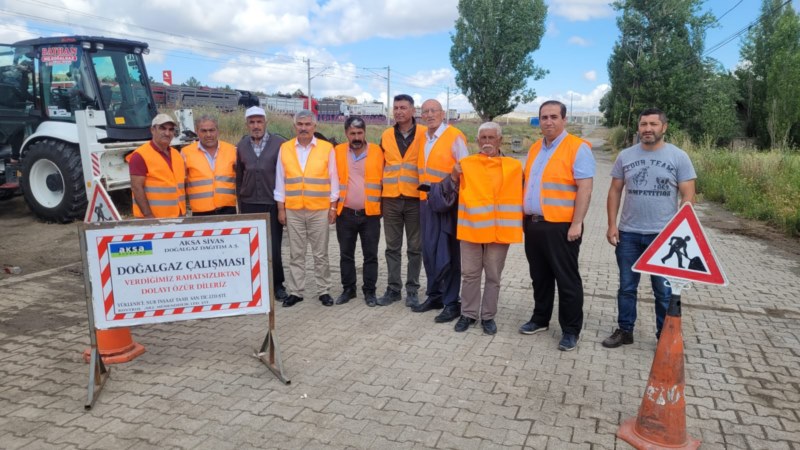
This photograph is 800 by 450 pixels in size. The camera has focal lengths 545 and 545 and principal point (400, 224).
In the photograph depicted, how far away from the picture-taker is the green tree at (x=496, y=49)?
36219 mm

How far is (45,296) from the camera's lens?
19.0 ft

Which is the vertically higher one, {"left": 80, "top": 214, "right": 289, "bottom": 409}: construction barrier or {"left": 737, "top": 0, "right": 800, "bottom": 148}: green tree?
{"left": 737, "top": 0, "right": 800, "bottom": 148}: green tree

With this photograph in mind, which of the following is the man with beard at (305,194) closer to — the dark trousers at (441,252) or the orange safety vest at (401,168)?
the orange safety vest at (401,168)

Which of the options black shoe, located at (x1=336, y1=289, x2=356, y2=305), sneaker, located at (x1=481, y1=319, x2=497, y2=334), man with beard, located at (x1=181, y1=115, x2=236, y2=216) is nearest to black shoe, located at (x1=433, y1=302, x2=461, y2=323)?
sneaker, located at (x1=481, y1=319, x2=497, y2=334)

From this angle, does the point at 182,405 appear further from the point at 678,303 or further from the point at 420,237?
the point at 678,303

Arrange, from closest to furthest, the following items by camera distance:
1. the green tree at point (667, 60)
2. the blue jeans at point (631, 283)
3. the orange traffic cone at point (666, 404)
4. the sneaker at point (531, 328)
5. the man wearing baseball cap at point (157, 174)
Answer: the orange traffic cone at point (666, 404) < the blue jeans at point (631, 283) < the man wearing baseball cap at point (157, 174) < the sneaker at point (531, 328) < the green tree at point (667, 60)

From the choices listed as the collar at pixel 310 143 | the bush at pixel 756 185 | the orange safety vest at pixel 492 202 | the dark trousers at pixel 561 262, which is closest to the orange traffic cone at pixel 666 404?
the dark trousers at pixel 561 262

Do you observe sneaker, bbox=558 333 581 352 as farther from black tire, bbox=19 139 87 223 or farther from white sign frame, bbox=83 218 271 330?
black tire, bbox=19 139 87 223

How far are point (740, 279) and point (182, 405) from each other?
6.80m

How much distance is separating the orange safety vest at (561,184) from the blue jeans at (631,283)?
0.59 metres

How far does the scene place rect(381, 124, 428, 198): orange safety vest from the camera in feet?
17.2

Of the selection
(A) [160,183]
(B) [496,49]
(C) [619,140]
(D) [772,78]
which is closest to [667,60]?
(D) [772,78]

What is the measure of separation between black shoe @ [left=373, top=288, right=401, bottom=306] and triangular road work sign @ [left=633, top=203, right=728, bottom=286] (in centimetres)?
288

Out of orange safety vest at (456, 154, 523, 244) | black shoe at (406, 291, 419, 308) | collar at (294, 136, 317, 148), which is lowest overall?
black shoe at (406, 291, 419, 308)
